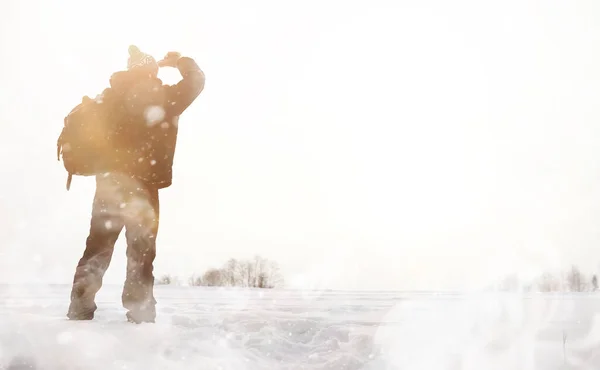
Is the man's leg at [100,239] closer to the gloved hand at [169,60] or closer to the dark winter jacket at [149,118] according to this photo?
the dark winter jacket at [149,118]

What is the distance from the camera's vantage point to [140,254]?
525 cm

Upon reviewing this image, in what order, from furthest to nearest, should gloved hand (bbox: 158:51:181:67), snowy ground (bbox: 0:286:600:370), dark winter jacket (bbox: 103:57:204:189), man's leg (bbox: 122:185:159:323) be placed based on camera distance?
gloved hand (bbox: 158:51:181:67)
dark winter jacket (bbox: 103:57:204:189)
man's leg (bbox: 122:185:159:323)
snowy ground (bbox: 0:286:600:370)

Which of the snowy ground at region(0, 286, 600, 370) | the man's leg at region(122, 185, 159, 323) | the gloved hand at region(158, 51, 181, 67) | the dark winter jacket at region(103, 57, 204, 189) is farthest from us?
the gloved hand at region(158, 51, 181, 67)

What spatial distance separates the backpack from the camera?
5.33m

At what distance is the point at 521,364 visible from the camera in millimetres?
4648

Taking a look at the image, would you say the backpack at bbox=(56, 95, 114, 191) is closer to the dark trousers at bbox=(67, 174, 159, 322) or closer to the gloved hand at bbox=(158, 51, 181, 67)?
the dark trousers at bbox=(67, 174, 159, 322)

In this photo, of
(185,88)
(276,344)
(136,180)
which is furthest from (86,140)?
(276,344)

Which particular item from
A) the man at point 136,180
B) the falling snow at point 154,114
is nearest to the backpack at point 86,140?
the man at point 136,180

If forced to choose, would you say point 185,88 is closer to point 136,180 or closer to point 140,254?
point 136,180

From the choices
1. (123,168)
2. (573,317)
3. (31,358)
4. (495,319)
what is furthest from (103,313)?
(573,317)

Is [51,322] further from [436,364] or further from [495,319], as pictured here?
[495,319]

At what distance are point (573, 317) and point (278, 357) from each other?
6.34 metres

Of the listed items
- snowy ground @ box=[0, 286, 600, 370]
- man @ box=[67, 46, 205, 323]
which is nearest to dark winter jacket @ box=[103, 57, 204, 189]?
man @ box=[67, 46, 205, 323]

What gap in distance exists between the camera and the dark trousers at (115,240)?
5.16 m
